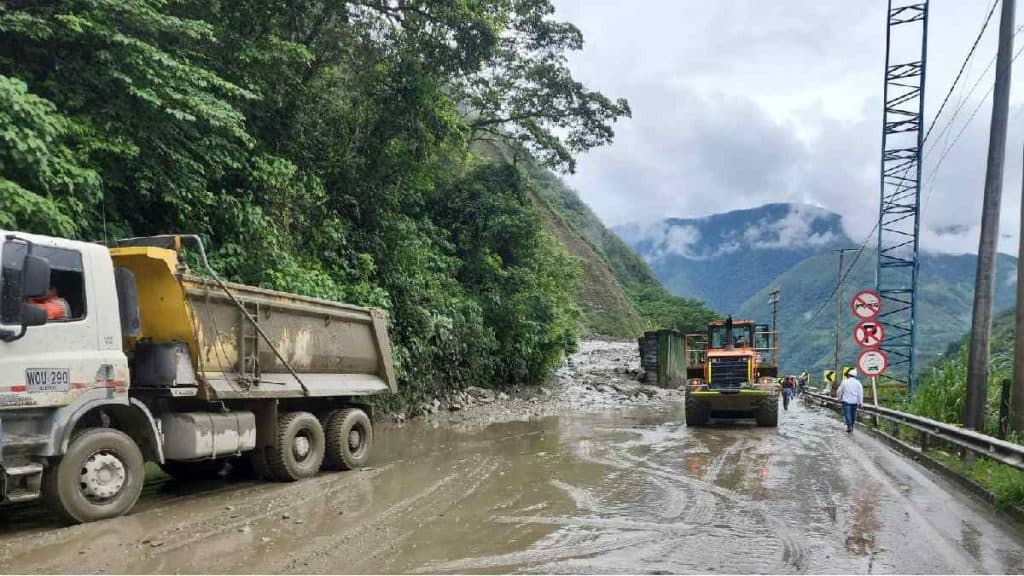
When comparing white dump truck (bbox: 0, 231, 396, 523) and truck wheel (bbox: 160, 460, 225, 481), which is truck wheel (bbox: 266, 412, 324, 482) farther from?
truck wheel (bbox: 160, 460, 225, 481)

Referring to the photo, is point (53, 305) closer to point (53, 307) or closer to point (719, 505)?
point (53, 307)

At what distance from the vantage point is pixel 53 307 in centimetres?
661

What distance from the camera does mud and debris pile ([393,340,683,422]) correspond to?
1958 cm

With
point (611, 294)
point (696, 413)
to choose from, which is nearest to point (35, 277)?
point (696, 413)

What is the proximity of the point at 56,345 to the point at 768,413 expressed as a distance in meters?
15.2

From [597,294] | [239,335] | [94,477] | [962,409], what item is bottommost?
[94,477]

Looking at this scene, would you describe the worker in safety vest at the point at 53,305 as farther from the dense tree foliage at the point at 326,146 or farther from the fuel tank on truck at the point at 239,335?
the dense tree foliage at the point at 326,146

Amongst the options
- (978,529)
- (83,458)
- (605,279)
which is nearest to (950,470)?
(978,529)

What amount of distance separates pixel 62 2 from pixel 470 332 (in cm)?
1342

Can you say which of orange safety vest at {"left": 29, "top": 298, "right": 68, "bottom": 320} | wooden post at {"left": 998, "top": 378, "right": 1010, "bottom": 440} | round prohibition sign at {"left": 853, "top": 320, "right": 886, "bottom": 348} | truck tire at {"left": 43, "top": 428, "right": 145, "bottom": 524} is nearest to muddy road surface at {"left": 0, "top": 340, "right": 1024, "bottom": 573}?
truck tire at {"left": 43, "top": 428, "right": 145, "bottom": 524}

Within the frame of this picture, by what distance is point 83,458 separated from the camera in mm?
6555

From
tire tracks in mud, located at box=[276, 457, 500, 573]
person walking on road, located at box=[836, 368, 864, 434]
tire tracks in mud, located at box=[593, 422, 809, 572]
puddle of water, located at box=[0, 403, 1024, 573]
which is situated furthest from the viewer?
person walking on road, located at box=[836, 368, 864, 434]

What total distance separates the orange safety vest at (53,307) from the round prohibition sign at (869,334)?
608 inches

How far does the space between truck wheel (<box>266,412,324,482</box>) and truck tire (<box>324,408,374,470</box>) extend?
225 mm
